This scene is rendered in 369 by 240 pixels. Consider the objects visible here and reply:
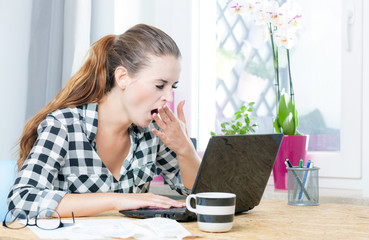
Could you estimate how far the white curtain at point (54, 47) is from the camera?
6.79ft

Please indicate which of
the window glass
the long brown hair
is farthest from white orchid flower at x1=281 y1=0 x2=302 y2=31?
the long brown hair

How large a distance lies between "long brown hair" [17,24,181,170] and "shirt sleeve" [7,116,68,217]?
0.37ft

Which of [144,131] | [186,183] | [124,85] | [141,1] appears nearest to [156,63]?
[124,85]

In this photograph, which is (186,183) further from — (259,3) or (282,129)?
(259,3)

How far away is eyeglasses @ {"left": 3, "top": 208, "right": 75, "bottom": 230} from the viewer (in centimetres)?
94

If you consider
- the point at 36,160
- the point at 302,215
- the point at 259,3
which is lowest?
the point at 302,215

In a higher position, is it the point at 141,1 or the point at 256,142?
the point at 141,1

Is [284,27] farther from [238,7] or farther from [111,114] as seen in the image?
[111,114]

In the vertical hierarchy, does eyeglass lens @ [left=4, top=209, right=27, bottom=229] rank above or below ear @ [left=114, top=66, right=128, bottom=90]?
below

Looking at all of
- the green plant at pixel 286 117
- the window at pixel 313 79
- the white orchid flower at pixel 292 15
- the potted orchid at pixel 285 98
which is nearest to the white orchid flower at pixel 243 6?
the potted orchid at pixel 285 98

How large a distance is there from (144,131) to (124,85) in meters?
0.20

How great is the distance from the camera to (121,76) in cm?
144

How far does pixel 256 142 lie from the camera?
3.43 feet

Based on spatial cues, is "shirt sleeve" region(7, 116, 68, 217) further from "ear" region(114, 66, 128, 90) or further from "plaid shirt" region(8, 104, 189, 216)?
"ear" region(114, 66, 128, 90)
